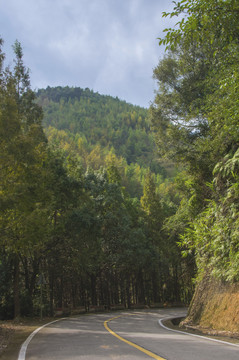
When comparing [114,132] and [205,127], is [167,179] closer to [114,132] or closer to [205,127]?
[205,127]

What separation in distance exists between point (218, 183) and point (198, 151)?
2.01 metres

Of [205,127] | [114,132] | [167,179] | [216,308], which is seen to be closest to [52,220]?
[167,179]

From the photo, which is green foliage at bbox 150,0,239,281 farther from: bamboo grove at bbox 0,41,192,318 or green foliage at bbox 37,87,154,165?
green foliage at bbox 37,87,154,165

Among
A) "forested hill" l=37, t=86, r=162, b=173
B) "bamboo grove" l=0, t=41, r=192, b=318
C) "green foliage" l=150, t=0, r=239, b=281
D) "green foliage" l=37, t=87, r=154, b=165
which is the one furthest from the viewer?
"green foliage" l=37, t=87, r=154, b=165

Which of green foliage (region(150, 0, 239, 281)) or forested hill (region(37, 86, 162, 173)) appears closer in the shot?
green foliage (region(150, 0, 239, 281))

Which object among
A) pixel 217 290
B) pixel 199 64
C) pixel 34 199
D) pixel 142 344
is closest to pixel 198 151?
pixel 199 64

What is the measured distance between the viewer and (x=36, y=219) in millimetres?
13570

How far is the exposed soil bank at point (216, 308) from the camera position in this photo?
30.6ft

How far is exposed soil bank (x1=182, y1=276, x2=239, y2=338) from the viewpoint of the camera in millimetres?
9328

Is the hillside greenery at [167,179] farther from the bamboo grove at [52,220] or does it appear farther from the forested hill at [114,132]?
the forested hill at [114,132]

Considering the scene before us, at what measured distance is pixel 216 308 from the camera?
10703mm

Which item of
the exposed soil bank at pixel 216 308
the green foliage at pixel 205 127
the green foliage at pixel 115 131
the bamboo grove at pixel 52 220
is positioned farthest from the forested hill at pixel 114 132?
the exposed soil bank at pixel 216 308

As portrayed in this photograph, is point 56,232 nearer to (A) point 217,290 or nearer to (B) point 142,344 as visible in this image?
(A) point 217,290

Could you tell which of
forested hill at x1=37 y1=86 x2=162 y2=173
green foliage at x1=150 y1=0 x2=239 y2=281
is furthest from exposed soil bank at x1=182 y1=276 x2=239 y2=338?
forested hill at x1=37 y1=86 x2=162 y2=173
